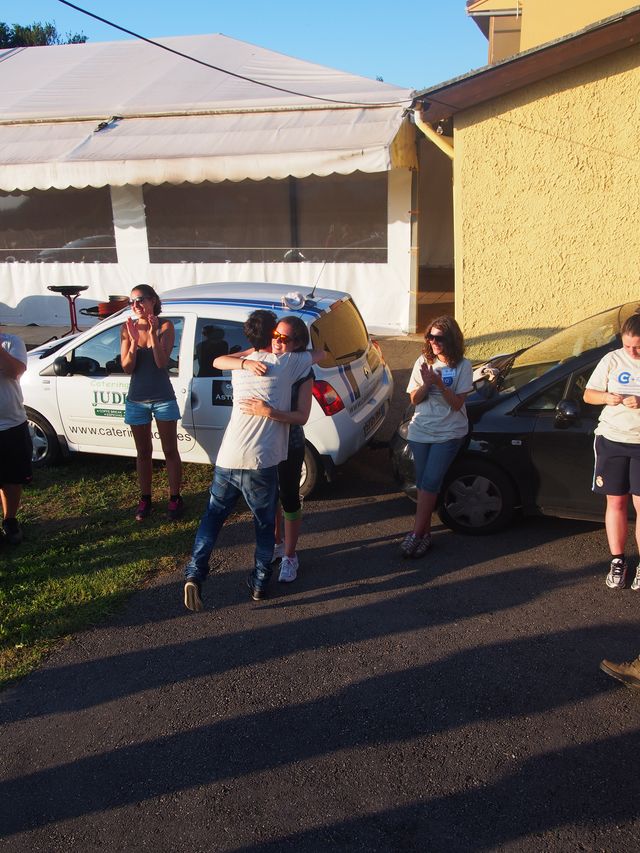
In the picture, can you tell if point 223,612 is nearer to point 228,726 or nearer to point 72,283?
point 228,726

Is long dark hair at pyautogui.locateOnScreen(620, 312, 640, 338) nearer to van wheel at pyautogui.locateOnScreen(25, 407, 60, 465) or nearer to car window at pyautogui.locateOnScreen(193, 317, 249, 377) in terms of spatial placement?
car window at pyautogui.locateOnScreen(193, 317, 249, 377)

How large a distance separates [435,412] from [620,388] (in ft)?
3.76

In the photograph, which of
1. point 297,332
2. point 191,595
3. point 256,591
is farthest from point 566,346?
point 191,595

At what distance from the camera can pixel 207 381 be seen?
5.88 meters

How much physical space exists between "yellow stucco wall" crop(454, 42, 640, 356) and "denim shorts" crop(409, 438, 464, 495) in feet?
15.7

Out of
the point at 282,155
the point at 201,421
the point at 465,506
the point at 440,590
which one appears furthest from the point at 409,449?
the point at 282,155

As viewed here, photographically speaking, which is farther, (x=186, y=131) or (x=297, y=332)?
(x=186, y=131)

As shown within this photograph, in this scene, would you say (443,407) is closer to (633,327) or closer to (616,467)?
(616,467)

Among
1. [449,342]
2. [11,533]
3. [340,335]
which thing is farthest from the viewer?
[340,335]

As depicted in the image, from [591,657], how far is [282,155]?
29.6ft

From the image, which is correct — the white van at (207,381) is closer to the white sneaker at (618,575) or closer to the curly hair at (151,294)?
the curly hair at (151,294)

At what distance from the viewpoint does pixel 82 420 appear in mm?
6352

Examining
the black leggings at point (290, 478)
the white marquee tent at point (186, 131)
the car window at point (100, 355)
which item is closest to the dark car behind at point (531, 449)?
the black leggings at point (290, 478)

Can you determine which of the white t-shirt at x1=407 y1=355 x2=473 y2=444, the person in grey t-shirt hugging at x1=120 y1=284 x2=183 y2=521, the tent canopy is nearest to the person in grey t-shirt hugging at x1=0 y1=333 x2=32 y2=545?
the person in grey t-shirt hugging at x1=120 y1=284 x2=183 y2=521
